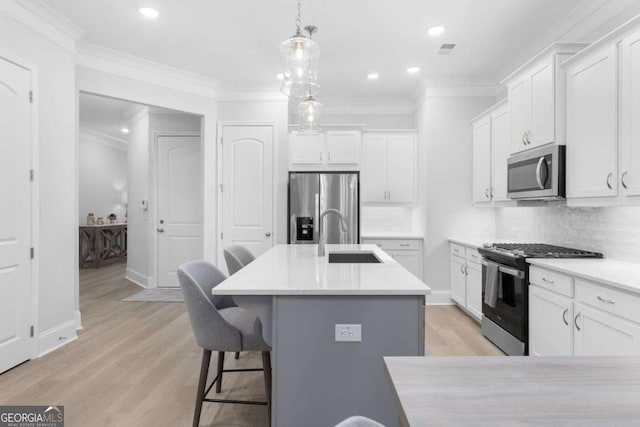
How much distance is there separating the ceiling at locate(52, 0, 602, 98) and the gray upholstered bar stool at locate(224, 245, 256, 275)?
6.72 ft

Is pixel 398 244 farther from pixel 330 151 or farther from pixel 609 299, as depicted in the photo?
pixel 609 299

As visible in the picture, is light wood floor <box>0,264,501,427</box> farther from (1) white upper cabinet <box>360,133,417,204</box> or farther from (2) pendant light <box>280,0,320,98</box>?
(2) pendant light <box>280,0,320,98</box>

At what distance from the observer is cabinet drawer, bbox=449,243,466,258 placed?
14.4 ft

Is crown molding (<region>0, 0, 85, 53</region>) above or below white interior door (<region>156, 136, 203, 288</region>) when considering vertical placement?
above

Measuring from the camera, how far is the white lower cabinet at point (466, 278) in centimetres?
392

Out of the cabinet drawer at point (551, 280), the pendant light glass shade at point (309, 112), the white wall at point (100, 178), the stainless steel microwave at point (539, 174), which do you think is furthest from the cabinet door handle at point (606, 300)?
the white wall at point (100, 178)

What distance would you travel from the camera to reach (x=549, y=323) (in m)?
2.58

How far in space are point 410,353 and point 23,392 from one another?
8.51 feet

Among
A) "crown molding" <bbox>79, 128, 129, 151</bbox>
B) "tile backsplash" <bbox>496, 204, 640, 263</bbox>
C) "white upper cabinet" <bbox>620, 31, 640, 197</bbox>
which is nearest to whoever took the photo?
"white upper cabinet" <bbox>620, 31, 640, 197</bbox>

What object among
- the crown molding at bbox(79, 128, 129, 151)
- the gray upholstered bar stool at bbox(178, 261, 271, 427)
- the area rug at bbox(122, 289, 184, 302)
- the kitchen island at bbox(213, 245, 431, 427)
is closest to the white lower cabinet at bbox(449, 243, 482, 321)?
the kitchen island at bbox(213, 245, 431, 427)

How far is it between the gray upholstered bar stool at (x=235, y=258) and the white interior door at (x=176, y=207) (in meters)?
2.84

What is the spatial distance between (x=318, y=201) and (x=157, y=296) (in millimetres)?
2646

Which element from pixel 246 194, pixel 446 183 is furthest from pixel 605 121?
pixel 246 194

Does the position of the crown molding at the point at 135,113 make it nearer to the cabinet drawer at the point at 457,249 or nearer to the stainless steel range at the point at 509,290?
the cabinet drawer at the point at 457,249
